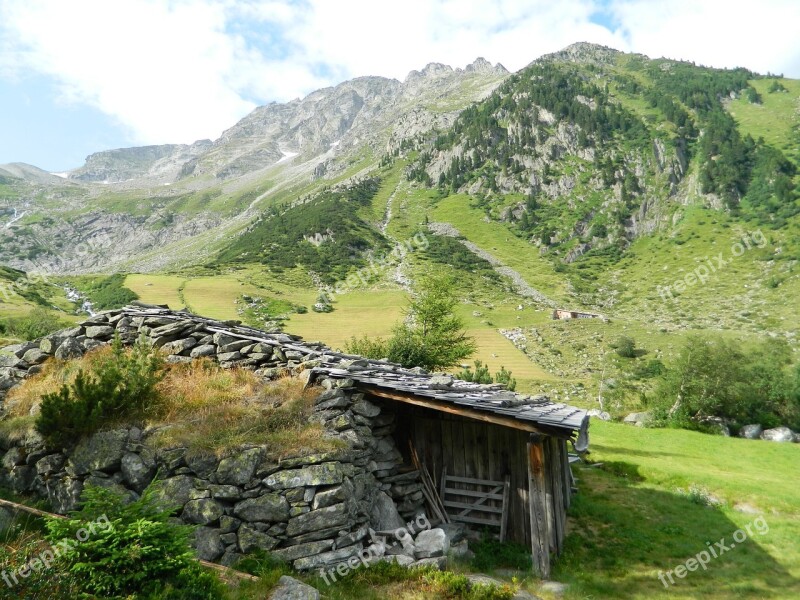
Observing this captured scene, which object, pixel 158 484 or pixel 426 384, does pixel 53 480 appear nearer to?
pixel 158 484

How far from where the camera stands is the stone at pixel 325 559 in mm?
9852

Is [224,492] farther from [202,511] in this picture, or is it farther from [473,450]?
[473,450]

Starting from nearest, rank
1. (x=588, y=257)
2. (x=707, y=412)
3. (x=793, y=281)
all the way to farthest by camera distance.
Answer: (x=707, y=412)
(x=793, y=281)
(x=588, y=257)

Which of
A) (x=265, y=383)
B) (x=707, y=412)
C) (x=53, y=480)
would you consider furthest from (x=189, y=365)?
(x=707, y=412)

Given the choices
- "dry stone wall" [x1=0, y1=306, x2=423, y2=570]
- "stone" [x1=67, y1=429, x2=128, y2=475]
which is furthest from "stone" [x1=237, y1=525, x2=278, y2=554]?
"stone" [x1=67, y1=429, x2=128, y2=475]

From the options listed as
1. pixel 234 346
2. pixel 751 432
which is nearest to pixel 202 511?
pixel 234 346

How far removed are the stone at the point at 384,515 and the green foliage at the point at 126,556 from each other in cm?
476

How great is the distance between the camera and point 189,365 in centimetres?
1349

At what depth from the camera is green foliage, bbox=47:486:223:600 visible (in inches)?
260

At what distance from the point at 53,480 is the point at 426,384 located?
9.51m

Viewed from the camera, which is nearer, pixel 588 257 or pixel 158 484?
pixel 158 484

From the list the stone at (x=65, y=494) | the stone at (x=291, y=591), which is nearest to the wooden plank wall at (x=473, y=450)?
the stone at (x=291, y=591)

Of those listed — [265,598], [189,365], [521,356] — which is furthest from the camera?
[521,356]

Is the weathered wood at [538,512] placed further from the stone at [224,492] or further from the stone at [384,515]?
the stone at [224,492]
